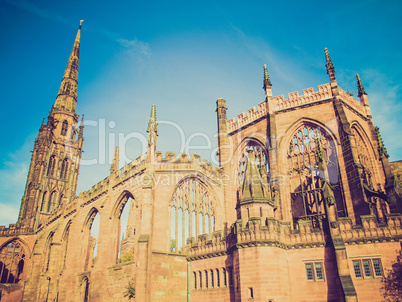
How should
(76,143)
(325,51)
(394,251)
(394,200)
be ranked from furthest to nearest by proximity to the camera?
(76,143) < (325,51) < (394,200) < (394,251)

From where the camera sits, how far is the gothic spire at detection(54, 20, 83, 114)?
58.3 meters

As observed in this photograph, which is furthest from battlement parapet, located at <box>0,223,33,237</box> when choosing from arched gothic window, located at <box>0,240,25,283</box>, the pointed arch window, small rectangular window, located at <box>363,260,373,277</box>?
small rectangular window, located at <box>363,260,373,277</box>

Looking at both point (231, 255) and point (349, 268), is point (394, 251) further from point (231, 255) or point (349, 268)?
point (231, 255)

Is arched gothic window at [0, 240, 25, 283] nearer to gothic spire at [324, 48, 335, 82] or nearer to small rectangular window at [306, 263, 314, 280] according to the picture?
small rectangular window at [306, 263, 314, 280]

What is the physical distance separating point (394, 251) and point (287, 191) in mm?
9387

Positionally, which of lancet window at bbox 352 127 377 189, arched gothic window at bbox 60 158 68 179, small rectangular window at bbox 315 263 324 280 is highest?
arched gothic window at bbox 60 158 68 179

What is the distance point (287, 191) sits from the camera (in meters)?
25.6

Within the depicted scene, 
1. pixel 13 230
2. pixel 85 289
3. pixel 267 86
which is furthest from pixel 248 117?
pixel 13 230

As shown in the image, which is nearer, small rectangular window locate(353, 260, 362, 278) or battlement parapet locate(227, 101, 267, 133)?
small rectangular window locate(353, 260, 362, 278)

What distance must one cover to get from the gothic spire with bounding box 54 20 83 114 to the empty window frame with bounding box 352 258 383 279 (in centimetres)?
5212

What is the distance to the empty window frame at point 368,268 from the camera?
667 inches

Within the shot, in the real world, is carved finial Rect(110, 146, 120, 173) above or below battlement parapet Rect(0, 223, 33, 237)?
above

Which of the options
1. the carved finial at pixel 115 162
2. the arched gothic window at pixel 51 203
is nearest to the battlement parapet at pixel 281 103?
the carved finial at pixel 115 162

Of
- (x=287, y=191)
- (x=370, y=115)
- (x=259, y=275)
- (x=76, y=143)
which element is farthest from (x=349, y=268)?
(x=76, y=143)
